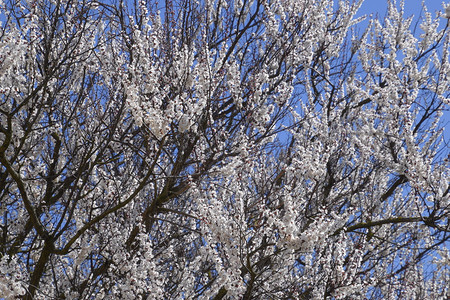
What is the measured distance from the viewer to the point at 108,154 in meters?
7.11

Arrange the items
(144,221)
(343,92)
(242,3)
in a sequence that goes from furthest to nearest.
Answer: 1. (343,92)
2. (242,3)
3. (144,221)

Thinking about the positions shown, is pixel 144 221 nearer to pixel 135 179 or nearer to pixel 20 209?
pixel 135 179

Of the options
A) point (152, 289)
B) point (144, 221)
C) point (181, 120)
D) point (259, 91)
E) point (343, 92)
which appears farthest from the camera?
point (343, 92)

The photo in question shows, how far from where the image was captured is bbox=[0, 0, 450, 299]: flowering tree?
4949mm

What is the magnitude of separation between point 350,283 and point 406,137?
1834 millimetres

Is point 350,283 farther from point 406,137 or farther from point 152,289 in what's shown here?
point 152,289

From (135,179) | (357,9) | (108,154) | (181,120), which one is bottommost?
(181,120)

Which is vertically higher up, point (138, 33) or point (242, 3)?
point (242, 3)

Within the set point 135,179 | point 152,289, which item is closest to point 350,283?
point 152,289

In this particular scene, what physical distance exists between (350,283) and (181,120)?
2.76m

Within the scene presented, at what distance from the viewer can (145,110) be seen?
488 cm

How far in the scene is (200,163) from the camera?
5738 mm

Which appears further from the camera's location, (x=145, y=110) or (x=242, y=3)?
(x=242, y=3)

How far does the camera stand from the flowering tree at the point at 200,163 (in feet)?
16.2
